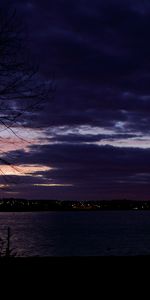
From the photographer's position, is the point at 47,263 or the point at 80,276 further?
the point at 47,263

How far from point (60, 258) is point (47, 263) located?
54cm

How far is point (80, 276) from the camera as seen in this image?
1084cm

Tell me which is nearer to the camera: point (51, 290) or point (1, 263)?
point (51, 290)

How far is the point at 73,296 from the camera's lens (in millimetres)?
9586

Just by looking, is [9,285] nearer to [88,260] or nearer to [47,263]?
[47,263]

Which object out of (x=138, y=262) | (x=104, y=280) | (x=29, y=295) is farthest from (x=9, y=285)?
(x=138, y=262)

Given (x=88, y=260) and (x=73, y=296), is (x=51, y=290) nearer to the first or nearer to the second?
(x=73, y=296)

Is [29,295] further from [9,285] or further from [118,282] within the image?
[118,282]

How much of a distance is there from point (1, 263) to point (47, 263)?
43.4 inches

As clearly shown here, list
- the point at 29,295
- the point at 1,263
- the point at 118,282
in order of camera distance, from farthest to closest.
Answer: the point at 1,263 < the point at 118,282 < the point at 29,295

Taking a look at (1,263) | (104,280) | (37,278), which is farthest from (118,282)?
(1,263)

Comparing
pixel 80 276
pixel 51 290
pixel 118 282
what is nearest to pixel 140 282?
pixel 118 282

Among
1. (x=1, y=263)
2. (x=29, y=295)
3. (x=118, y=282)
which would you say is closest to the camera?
(x=29, y=295)

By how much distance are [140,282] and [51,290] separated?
2017 millimetres
